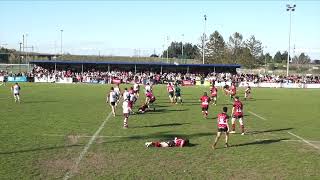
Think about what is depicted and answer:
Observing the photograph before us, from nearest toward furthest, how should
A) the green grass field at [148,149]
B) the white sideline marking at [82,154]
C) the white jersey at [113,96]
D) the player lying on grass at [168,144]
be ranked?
the white sideline marking at [82,154] → the green grass field at [148,149] → the player lying on grass at [168,144] → the white jersey at [113,96]

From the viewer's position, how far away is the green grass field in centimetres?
1266

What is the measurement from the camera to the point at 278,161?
47.4 ft

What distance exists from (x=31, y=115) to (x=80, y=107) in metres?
5.51

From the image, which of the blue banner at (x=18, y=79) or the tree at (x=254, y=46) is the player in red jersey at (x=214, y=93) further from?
the tree at (x=254, y=46)

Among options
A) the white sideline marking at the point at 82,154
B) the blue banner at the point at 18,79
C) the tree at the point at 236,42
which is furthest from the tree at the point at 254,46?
the white sideline marking at the point at 82,154

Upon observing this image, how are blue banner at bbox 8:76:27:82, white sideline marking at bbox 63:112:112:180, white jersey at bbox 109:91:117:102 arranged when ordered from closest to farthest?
white sideline marking at bbox 63:112:112:180
white jersey at bbox 109:91:117:102
blue banner at bbox 8:76:27:82

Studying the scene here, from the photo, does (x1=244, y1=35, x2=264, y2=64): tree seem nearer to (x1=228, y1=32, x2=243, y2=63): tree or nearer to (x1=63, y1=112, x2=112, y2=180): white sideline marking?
(x1=228, y1=32, x2=243, y2=63): tree

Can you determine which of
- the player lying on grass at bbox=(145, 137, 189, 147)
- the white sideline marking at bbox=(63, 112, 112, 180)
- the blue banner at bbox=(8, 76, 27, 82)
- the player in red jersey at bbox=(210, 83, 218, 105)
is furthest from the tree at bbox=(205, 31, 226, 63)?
the player lying on grass at bbox=(145, 137, 189, 147)

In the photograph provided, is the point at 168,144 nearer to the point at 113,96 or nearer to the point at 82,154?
the point at 82,154

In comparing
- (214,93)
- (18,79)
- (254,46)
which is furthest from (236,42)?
(214,93)

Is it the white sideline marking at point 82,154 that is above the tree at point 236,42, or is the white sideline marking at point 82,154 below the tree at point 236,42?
below

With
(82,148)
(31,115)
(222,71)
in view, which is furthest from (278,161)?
(222,71)

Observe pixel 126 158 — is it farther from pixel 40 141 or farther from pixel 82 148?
pixel 40 141

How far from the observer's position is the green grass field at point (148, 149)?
41.5 ft
